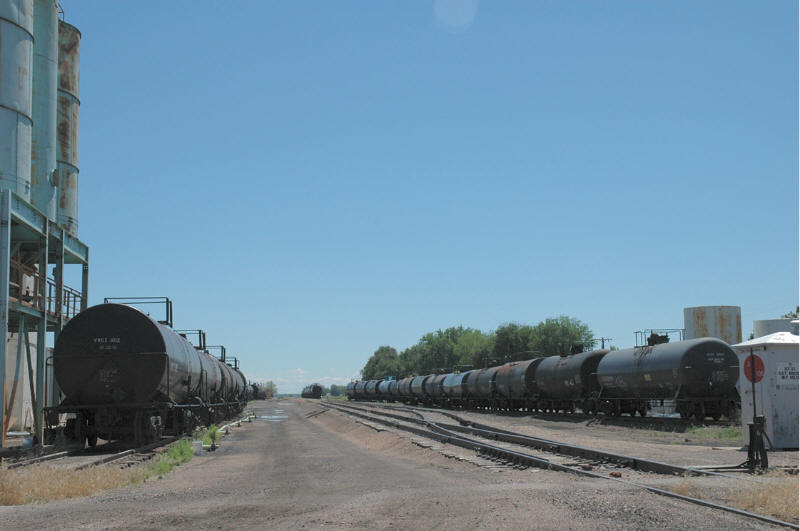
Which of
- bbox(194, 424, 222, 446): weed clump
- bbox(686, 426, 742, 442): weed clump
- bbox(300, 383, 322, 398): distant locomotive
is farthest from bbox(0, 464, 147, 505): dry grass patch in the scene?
bbox(300, 383, 322, 398): distant locomotive

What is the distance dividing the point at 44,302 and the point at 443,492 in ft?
55.6

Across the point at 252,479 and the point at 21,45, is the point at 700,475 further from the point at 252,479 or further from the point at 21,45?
the point at 21,45

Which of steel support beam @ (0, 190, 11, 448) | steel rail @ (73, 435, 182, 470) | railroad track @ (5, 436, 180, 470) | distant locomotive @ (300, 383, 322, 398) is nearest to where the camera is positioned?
steel rail @ (73, 435, 182, 470)

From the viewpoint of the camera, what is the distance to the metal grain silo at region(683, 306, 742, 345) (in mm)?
56688

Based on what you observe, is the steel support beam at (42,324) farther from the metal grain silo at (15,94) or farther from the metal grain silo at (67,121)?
the metal grain silo at (67,121)

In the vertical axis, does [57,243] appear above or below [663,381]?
above

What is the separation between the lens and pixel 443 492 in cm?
1131

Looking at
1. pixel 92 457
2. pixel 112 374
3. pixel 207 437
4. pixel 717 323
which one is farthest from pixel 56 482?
pixel 717 323

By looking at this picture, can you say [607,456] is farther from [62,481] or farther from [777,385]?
[62,481]

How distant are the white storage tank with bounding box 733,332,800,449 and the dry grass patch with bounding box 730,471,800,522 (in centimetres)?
687

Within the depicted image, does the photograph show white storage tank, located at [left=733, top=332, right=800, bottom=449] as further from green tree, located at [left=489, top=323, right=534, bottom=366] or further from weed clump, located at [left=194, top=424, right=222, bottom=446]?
green tree, located at [left=489, top=323, right=534, bottom=366]

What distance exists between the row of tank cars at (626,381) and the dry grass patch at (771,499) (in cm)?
1859

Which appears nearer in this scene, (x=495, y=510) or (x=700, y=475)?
(x=495, y=510)

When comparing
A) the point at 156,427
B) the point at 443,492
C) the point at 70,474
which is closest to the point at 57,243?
the point at 156,427
